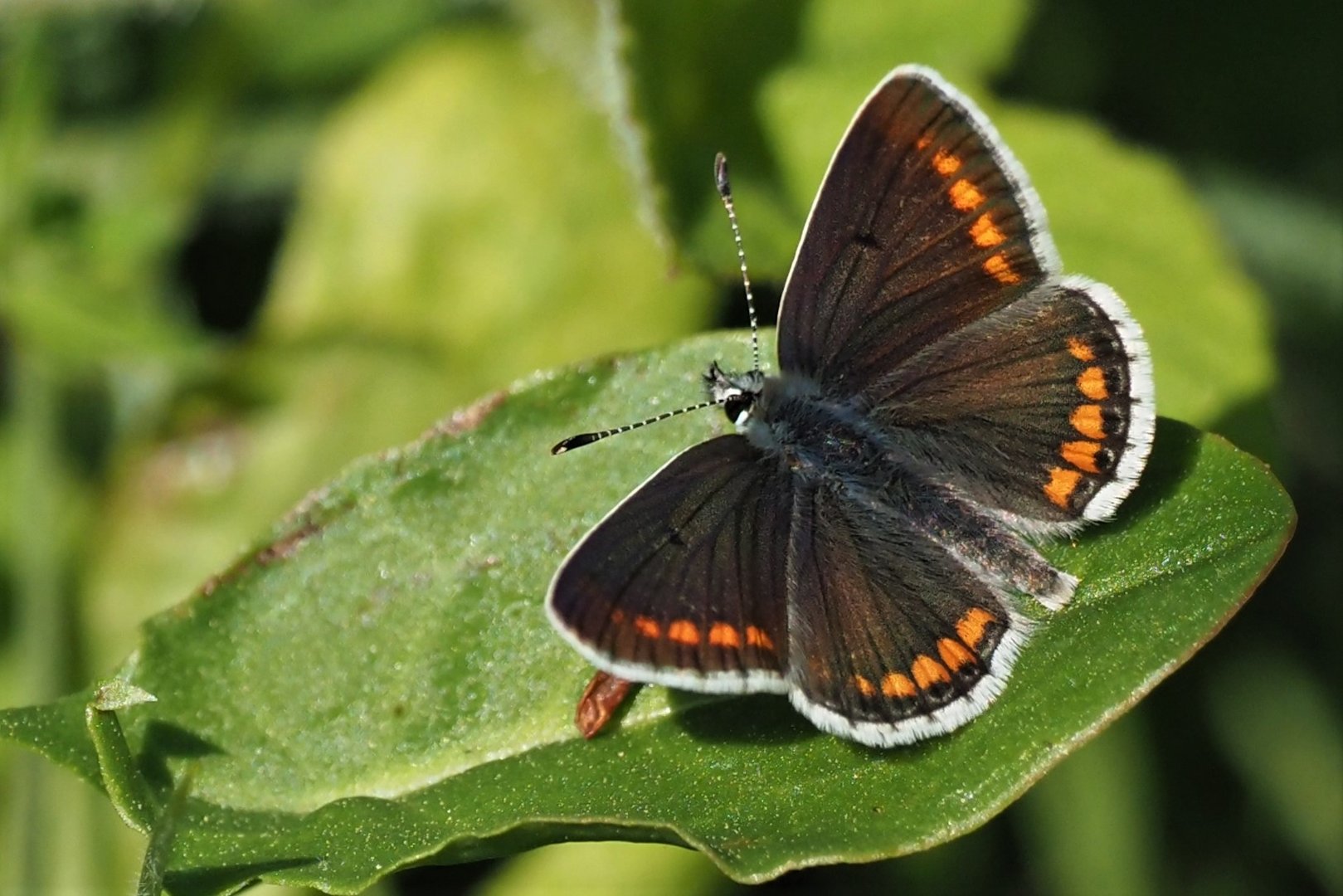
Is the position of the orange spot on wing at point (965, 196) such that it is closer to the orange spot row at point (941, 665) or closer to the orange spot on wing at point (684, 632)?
the orange spot row at point (941, 665)

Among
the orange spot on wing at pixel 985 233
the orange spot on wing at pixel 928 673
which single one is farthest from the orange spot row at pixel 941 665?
the orange spot on wing at pixel 985 233

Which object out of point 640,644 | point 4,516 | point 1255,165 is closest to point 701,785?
point 640,644

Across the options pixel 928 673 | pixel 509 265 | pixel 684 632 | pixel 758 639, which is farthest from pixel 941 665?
pixel 509 265

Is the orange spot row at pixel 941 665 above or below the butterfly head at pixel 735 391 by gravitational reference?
below

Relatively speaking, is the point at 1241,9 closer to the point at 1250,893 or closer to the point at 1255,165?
the point at 1255,165

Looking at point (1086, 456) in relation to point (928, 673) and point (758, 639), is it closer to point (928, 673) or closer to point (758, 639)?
point (928, 673)

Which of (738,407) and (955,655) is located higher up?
(738,407)

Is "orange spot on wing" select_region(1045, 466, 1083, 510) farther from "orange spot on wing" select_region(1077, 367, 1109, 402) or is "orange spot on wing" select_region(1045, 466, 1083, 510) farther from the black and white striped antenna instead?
the black and white striped antenna

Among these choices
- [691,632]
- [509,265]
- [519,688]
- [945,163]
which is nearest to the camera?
[691,632]
